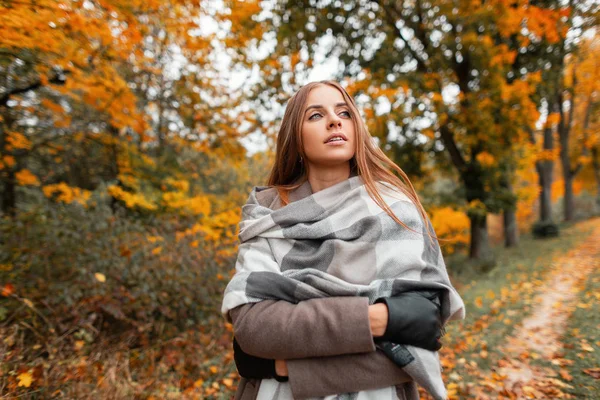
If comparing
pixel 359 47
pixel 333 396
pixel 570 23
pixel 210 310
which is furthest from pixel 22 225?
pixel 570 23

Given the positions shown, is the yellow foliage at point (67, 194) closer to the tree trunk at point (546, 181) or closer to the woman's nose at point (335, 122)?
the woman's nose at point (335, 122)

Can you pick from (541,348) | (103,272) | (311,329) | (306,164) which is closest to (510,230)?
(541,348)

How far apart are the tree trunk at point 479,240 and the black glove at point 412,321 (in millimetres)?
9481

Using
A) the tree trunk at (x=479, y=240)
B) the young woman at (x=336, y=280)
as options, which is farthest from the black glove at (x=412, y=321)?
the tree trunk at (x=479, y=240)

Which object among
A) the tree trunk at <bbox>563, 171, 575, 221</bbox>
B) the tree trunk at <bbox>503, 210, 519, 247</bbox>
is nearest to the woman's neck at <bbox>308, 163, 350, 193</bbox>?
the tree trunk at <bbox>503, 210, 519, 247</bbox>

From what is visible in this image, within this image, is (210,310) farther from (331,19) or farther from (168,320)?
(331,19)

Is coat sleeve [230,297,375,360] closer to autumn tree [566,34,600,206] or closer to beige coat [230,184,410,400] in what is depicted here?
beige coat [230,184,410,400]

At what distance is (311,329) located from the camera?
1.15m

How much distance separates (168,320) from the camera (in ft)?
15.0

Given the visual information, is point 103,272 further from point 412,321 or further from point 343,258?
point 412,321

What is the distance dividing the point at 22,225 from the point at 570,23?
30.9 ft

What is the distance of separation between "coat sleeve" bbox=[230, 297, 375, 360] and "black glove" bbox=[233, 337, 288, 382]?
0.10m

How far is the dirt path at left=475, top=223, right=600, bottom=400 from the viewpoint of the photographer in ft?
10.3

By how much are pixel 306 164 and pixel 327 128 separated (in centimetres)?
23
